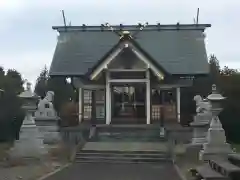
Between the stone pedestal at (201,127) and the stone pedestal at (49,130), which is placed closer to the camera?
the stone pedestal at (201,127)

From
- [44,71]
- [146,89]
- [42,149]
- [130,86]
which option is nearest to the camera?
[42,149]

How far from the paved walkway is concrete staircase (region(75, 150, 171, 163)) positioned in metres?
1.10

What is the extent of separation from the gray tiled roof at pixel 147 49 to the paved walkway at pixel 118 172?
12.9m

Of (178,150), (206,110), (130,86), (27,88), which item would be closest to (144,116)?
(130,86)

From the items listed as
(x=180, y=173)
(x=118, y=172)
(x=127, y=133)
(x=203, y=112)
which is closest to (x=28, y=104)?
(x=118, y=172)

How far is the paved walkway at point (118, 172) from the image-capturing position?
49.0 ft

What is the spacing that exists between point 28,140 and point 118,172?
15.1 feet

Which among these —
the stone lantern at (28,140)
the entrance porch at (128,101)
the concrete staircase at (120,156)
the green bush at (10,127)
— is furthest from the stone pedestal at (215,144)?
the green bush at (10,127)

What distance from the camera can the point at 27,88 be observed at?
2014cm

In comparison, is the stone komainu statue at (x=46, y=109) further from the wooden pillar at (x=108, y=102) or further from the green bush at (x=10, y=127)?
the wooden pillar at (x=108, y=102)

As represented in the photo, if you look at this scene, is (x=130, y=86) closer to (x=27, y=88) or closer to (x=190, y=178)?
(x=27, y=88)

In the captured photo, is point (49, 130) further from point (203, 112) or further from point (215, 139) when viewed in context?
point (215, 139)

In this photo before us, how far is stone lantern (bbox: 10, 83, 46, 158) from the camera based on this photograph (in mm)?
19125

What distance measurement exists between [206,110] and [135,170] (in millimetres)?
7922
